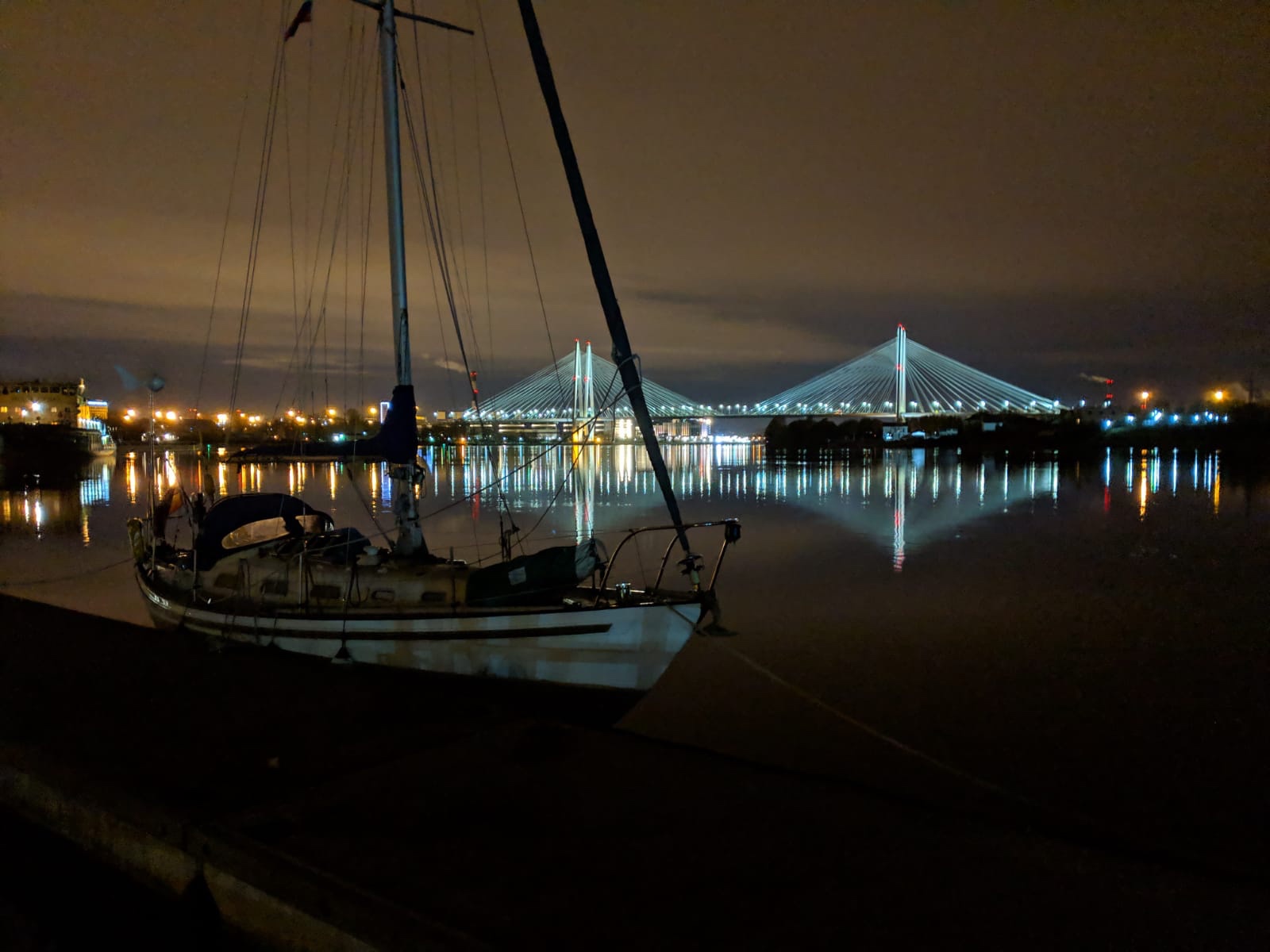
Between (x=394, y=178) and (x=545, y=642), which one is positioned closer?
(x=545, y=642)

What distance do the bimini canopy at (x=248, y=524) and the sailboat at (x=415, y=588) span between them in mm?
16

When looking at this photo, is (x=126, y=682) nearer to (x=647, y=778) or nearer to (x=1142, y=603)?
(x=647, y=778)

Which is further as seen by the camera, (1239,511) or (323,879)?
(1239,511)

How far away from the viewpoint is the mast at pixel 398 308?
10297 mm

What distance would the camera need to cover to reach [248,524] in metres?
11.3

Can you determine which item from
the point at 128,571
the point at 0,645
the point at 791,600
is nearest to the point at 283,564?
the point at 0,645

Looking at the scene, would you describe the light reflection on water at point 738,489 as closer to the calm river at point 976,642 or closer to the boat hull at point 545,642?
the calm river at point 976,642

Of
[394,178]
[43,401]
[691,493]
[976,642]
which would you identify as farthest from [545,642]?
[43,401]

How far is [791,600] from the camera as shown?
1723cm

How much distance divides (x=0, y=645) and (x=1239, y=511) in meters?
42.1

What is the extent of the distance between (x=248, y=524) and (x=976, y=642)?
1136 cm

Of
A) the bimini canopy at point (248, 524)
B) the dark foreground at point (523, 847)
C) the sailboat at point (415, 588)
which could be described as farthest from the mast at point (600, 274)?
the bimini canopy at point (248, 524)

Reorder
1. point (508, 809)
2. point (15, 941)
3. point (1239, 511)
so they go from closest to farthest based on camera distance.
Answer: point (15, 941) → point (508, 809) → point (1239, 511)

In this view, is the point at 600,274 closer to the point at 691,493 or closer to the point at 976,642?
the point at 976,642
